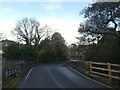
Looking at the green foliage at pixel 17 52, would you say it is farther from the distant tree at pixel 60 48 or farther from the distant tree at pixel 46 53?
the distant tree at pixel 60 48

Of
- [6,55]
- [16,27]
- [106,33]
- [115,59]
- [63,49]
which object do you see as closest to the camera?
[115,59]

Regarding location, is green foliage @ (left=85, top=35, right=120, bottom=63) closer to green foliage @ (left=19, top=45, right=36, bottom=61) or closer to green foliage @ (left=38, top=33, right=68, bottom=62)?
green foliage @ (left=19, top=45, right=36, bottom=61)

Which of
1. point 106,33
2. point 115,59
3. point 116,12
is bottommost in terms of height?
point 115,59

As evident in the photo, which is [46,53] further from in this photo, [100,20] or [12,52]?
[100,20]

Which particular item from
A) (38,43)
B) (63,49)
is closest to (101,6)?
(63,49)

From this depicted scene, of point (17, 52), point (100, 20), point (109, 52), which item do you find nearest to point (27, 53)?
point (17, 52)

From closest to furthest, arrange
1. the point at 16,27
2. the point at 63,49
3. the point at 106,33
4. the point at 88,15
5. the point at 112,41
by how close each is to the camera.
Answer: the point at 112,41 < the point at 106,33 < the point at 88,15 < the point at 63,49 < the point at 16,27

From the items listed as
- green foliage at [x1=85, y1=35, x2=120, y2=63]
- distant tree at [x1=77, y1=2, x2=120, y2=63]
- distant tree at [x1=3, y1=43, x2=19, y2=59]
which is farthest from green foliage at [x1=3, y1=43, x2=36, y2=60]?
green foliage at [x1=85, y1=35, x2=120, y2=63]

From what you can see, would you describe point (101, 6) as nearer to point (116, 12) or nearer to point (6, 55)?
point (116, 12)

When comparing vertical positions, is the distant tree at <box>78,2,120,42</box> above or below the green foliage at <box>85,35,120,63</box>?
above

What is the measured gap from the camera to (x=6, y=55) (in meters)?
72.8

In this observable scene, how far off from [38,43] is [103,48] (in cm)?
6253

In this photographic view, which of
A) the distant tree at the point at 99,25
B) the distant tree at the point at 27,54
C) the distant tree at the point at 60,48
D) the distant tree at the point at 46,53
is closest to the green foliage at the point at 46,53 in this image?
the distant tree at the point at 46,53

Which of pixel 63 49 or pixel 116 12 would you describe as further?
pixel 63 49
